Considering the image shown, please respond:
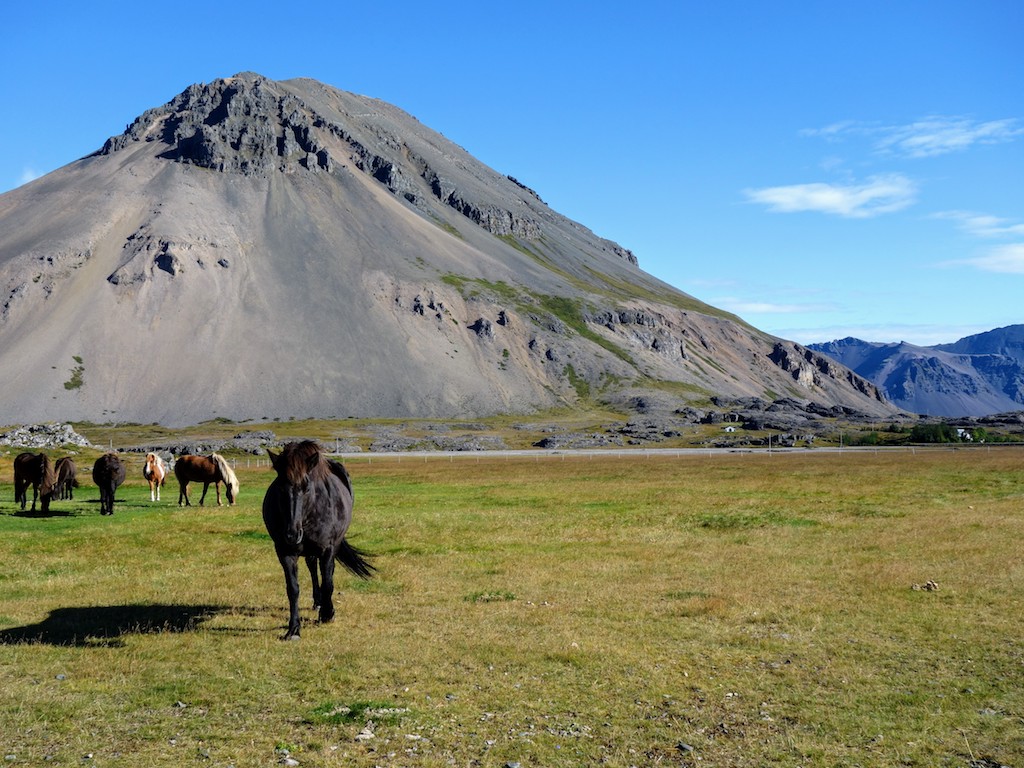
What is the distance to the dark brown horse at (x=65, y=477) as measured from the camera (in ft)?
127

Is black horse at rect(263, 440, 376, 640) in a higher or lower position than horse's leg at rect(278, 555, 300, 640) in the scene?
higher

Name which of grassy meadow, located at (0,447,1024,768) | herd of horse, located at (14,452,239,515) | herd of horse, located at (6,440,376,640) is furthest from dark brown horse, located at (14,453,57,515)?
herd of horse, located at (6,440,376,640)

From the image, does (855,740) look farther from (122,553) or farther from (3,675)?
(122,553)

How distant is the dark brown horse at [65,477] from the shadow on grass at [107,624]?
23999 millimetres

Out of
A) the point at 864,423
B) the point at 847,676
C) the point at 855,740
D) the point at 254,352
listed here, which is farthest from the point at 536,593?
the point at 864,423

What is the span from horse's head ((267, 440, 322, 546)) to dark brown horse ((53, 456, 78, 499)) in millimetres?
27352

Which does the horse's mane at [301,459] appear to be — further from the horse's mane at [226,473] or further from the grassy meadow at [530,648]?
the horse's mane at [226,473]

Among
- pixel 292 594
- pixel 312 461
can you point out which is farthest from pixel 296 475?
pixel 292 594

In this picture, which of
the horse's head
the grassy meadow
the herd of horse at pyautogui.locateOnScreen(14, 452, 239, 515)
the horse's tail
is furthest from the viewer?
the herd of horse at pyautogui.locateOnScreen(14, 452, 239, 515)

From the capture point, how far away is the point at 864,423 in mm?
187250

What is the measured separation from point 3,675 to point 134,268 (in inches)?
7490

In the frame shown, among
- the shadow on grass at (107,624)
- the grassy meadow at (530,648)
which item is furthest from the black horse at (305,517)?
the shadow on grass at (107,624)

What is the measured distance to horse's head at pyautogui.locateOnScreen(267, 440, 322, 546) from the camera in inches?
584

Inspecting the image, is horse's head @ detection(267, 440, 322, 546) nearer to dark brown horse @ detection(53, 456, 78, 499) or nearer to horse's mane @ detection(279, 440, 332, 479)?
horse's mane @ detection(279, 440, 332, 479)
